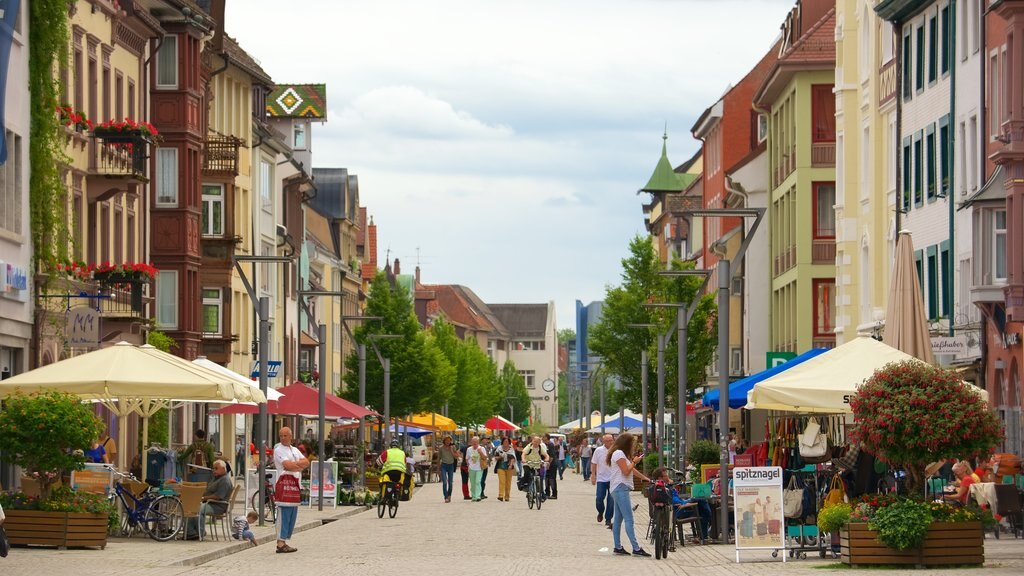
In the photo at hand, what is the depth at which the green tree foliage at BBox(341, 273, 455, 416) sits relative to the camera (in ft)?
307

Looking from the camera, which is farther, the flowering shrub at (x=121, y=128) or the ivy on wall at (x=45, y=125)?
the flowering shrub at (x=121, y=128)

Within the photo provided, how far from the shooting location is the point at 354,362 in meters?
90.6

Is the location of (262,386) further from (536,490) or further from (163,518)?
(536,490)

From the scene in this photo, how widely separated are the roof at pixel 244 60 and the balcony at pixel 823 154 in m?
19.5

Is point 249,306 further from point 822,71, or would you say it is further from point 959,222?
point 959,222

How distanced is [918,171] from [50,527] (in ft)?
90.7

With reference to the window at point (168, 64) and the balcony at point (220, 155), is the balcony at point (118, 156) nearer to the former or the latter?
the window at point (168, 64)

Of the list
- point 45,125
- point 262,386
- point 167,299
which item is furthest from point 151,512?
point 167,299

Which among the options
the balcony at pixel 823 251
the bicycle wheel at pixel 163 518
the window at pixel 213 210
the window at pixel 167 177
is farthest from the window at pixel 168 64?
the bicycle wheel at pixel 163 518

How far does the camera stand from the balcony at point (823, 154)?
67.0m

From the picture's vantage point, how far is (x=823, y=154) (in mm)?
67188

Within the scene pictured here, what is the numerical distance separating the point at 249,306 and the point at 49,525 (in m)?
48.0

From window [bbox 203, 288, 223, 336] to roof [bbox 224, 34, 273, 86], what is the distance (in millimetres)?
7797

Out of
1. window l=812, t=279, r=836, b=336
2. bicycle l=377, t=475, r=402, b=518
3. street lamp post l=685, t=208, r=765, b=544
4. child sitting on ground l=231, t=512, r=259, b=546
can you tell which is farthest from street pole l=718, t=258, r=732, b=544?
window l=812, t=279, r=836, b=336
